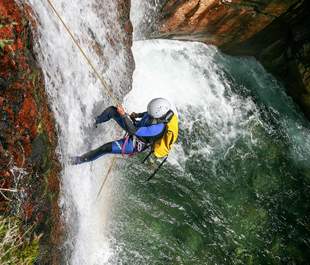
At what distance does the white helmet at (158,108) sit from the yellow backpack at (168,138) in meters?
0.19

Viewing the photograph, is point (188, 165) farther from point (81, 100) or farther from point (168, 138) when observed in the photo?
point (81, 100)

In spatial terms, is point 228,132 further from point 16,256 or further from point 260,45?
point 16,256

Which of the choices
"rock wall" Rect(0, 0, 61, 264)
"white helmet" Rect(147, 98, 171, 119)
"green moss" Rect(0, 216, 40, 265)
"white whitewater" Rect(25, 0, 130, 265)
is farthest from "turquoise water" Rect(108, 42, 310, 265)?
"green moss" Rect(0, 216, 40, 265)

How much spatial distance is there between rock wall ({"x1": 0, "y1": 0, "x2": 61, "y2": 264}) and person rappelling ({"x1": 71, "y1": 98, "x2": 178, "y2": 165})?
4.76ft

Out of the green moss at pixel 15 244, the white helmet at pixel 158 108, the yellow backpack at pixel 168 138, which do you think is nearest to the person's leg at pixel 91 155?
the yellow backpack at pixel 168 138

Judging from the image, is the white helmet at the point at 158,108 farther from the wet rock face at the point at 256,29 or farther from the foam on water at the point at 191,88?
the wet rock face at the point at 256,29

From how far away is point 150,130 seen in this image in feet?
23.0

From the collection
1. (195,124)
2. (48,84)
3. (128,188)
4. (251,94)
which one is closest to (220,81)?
(251,94)

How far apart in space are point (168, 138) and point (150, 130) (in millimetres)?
368

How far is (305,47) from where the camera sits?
12.0m

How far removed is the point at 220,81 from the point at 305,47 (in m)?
2.39

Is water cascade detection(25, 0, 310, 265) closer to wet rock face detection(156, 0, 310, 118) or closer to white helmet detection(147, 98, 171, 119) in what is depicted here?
wet rock face detection(156, 0, 310, 118)

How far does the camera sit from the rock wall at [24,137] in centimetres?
466

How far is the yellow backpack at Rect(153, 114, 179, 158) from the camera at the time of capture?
7.11 meters
